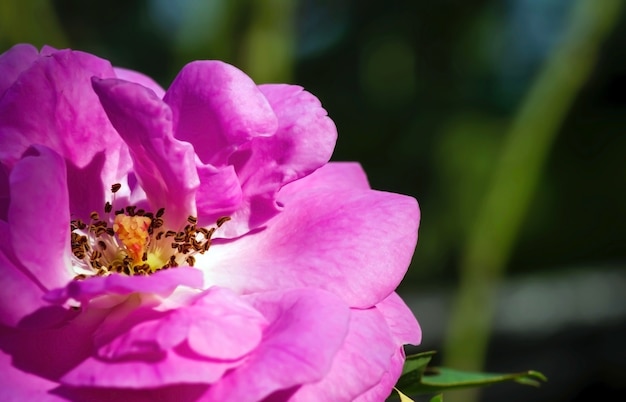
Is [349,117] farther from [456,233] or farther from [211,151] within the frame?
[211,151]

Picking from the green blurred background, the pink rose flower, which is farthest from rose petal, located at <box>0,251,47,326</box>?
the green blurred background

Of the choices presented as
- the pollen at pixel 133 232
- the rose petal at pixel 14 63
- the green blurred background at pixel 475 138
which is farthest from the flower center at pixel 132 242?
the green blurred background at pixel 475 138

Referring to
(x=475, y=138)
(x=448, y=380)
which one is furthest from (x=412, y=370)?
(x=475, y=138)

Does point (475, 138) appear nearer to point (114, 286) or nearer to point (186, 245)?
point (186, 245)

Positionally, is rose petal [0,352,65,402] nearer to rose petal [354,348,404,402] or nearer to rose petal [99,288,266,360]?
rose petal [99,288,266,360]

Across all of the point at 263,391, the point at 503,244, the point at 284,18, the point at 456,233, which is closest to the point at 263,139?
the point at 263,391

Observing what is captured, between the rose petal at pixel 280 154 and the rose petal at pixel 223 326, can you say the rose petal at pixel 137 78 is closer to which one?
the rose petal at pixel 280 154
